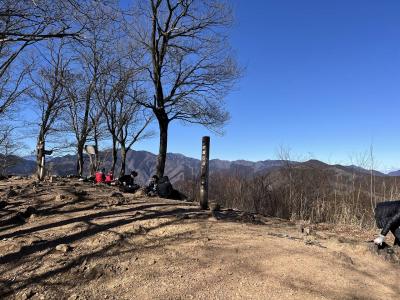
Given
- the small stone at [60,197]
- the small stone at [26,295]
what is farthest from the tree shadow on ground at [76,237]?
the small stone at [60,197]

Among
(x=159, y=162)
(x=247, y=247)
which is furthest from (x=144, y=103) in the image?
(x=247, y=247)

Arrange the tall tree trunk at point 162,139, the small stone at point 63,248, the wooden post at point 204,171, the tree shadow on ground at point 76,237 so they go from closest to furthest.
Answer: the tree shadow on ground at point 76,237 < the small stone at point 63,248 < the wooden post at point 204,171 < the tall tree trunk at point 162,139

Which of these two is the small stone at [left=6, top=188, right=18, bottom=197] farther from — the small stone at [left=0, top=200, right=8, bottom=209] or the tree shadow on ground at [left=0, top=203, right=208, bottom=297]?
the tree shadow on ground at [left=0, top=203, right=208, bottom=297]

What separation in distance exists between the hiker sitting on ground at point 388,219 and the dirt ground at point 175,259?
0.33 meters

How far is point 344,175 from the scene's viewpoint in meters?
16.8

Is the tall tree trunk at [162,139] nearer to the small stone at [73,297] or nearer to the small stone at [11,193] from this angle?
the small stone at [11,193]

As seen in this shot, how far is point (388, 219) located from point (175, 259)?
12.0ft

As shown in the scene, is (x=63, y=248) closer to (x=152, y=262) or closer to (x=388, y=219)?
(x=152, y=262)

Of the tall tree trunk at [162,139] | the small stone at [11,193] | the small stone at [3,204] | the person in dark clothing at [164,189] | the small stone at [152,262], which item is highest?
the tall tree trunk at [162,139]

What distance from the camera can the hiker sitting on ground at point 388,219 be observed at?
273 inches

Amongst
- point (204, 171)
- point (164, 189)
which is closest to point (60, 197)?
point (204, 171)

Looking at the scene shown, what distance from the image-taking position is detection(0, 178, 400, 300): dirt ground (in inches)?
209

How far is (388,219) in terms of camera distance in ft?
23.2

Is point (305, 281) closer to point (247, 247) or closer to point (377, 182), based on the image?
point (247, 247)
